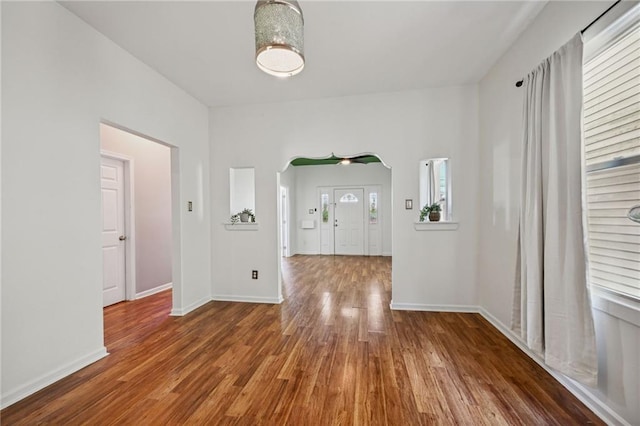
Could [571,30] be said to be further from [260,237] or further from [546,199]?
[260,237]

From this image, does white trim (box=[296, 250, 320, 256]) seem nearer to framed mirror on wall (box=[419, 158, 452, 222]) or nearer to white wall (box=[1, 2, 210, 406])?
framed mirror on wall (box=[419, 158, 452, 222])

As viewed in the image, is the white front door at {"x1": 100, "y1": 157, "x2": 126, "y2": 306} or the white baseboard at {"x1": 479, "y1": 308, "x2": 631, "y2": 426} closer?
the white baseboard at {"x1": 479, "y1": 308, "x2": 631, "y2": 426}

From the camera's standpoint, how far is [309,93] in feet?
11.4

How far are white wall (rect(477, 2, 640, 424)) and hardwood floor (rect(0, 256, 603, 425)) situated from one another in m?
0.28

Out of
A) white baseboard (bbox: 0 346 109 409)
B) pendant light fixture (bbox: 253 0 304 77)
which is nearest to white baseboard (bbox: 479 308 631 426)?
pendant light fixture (bbox: 253 0 304 77)

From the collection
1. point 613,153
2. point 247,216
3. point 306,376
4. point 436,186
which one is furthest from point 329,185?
point 613,153

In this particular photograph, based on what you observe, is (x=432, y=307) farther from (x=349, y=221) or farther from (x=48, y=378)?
(x=349, y=221)

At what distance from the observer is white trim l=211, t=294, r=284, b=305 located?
12.3 feet

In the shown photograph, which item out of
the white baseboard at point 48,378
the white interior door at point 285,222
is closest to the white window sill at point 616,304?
the white baseboard at point 48,378

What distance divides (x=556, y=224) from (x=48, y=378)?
Answer: 12.1 ft

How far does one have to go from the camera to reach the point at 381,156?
352 cm

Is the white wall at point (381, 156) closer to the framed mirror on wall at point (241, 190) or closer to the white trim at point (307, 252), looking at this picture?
the framed mirror on wall at point (241, 190)

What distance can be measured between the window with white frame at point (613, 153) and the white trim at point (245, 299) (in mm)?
3221

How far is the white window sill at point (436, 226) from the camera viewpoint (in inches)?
132
